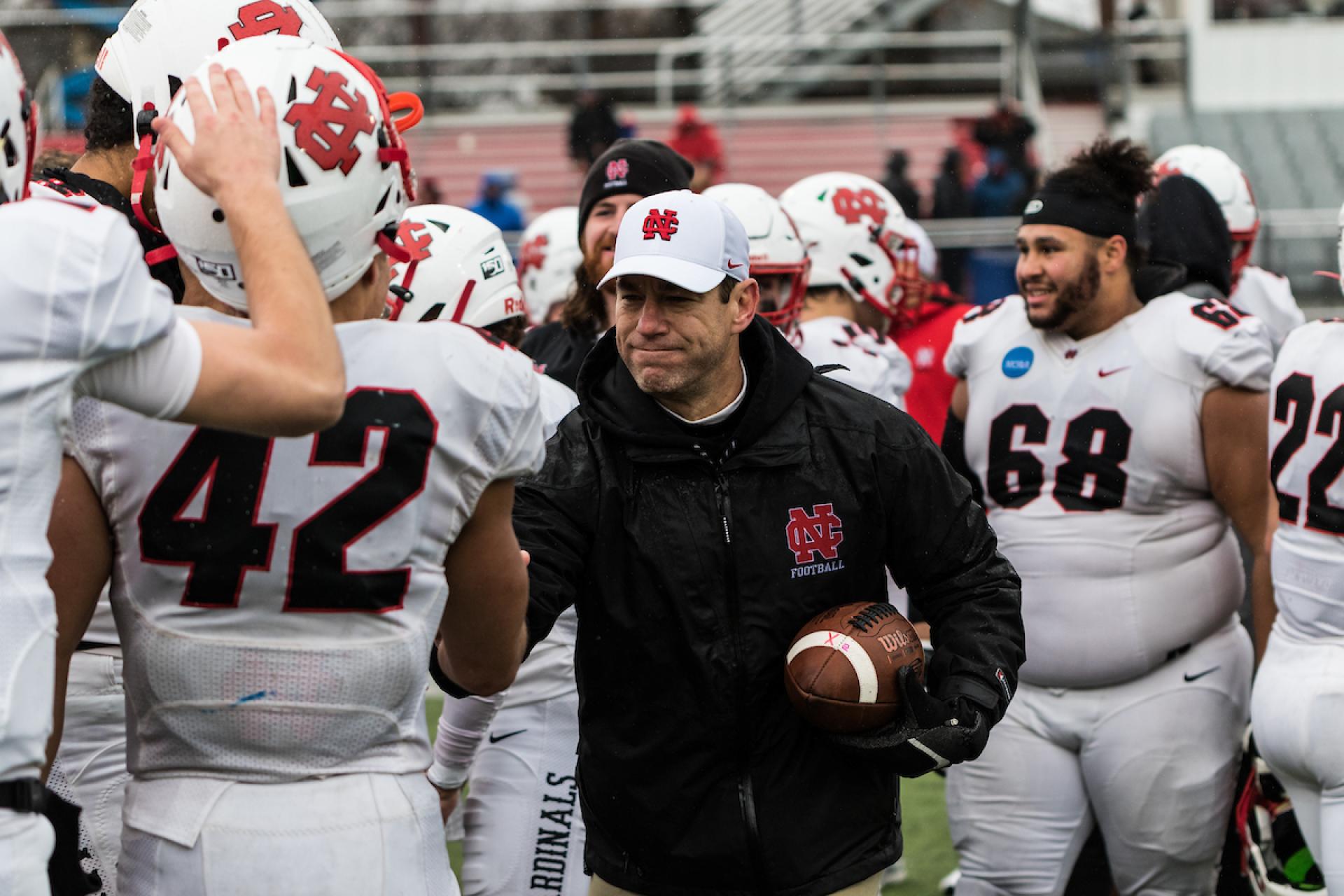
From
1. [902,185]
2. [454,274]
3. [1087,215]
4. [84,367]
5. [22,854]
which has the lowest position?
[902,185]

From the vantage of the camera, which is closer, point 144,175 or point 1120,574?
point 144,175

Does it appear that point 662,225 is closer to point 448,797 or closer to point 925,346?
point 448,797

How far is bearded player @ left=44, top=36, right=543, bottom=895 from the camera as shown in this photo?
223cm

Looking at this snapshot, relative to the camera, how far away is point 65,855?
7.70 ft

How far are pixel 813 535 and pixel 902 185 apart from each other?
35.6 feet

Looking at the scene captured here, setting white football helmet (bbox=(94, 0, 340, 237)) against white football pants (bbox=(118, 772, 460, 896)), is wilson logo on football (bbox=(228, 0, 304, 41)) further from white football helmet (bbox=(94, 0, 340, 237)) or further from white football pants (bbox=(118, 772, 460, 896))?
white football pants (bbox=(118, 772, 460, 896))

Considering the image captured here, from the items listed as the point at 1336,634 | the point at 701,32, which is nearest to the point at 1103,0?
the point at 701,32

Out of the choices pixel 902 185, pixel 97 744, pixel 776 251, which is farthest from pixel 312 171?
pixel 902 185

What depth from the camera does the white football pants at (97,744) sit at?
306 centimetres

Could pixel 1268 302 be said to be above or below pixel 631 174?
below

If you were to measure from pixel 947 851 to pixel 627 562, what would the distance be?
346cm

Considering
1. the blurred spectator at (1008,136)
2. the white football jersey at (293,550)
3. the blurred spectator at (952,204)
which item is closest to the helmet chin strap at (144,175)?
Answer: the white football jersey at (293,550)

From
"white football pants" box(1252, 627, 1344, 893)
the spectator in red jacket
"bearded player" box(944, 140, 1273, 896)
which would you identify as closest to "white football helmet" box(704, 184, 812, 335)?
"bearded player" box(944, 140, 1273, 896)

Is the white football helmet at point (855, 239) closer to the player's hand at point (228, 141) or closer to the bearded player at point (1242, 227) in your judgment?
the bearded player at point (1242, 227)
